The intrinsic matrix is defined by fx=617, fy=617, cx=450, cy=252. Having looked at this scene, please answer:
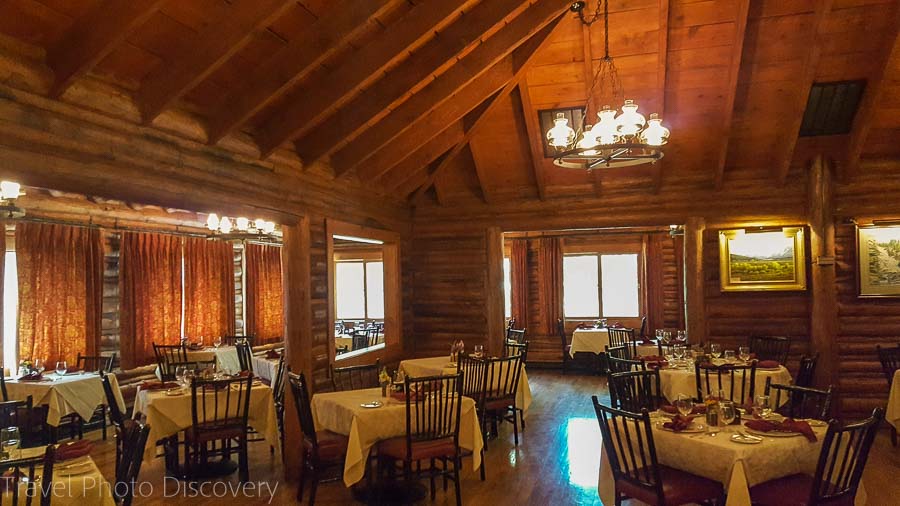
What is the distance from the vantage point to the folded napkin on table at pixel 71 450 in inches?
140

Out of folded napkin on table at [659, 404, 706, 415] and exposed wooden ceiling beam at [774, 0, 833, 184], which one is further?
exposed wooden ceiling beam at [774, 0, 833, 184]

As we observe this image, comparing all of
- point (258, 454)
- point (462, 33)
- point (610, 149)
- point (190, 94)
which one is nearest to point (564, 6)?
point (462, 33)

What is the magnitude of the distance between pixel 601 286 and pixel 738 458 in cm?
988

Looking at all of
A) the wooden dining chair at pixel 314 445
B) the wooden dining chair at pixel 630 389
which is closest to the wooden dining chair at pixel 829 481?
the wooden dining chair at pixel 630 389

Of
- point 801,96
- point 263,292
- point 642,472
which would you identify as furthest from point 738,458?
point 263,292

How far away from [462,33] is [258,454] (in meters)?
5.01

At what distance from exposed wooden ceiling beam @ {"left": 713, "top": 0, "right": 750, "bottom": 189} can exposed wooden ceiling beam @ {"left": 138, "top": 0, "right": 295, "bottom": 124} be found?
14.1 feet

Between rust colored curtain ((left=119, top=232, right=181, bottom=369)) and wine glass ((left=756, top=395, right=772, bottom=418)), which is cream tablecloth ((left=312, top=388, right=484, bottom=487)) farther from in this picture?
rust colored curtain ((left=119, top=232, right=181, bottom=369))

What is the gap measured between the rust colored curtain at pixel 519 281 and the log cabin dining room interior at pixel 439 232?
2.30 m

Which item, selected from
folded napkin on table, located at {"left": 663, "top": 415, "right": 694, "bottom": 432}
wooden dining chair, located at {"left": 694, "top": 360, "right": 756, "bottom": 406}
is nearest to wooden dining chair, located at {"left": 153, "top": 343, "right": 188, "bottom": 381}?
wooden dining chair, located at {"left": 694, "top": 360, "right": 756, "bottom": 406}

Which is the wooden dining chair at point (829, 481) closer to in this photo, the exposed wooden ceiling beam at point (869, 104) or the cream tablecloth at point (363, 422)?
the cream tablecloth at point (363, 422)

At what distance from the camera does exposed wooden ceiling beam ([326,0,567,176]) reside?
226 inches

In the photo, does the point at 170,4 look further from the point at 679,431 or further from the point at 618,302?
the point at 618,302

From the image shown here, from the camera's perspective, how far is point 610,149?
15.5 feet
